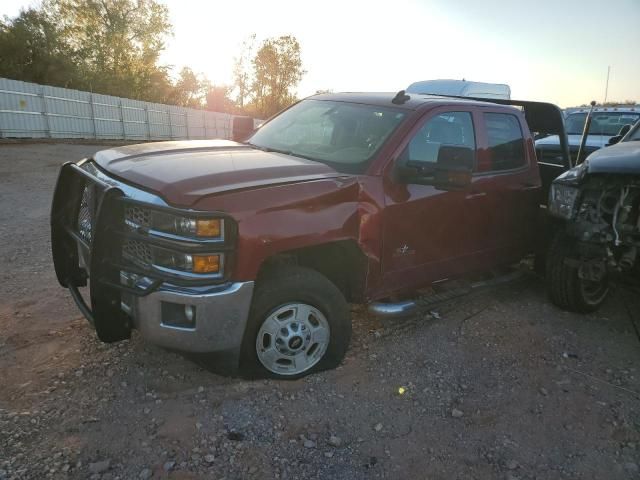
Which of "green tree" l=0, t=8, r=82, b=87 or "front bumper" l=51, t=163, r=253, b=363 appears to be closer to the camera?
"front bumper" l=51, t=163, r=253, b=363

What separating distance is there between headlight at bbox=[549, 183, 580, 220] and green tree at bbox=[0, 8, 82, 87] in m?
30.9

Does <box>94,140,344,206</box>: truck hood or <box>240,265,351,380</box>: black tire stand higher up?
<box>94,140,344,206</box>: truck hood

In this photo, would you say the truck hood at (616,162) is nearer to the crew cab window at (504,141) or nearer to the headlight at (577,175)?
the headlight at (577,175)

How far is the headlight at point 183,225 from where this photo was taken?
260 centimetres

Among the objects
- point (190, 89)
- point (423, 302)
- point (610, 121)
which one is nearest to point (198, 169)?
point (423, 302)

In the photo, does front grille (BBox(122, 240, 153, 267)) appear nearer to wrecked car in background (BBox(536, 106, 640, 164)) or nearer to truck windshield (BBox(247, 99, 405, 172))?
truck windshield (BBox(247, 99, 405, 172))

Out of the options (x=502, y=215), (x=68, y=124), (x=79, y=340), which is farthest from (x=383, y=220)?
(x=68, y=124)

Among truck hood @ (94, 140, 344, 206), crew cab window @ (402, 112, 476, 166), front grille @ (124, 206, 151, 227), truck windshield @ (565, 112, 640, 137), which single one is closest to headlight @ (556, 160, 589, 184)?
crew cab window @ (402, 112, 476, 166)

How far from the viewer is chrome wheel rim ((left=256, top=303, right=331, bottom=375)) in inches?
118

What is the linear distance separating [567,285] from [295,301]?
271 centimetres

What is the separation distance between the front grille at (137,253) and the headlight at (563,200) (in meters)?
3.25

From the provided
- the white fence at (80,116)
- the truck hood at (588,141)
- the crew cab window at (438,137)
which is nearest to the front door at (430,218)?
the crew cab window at (438,137)

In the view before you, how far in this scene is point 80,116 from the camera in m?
21.3

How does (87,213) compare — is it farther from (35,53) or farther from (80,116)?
(35,53)
